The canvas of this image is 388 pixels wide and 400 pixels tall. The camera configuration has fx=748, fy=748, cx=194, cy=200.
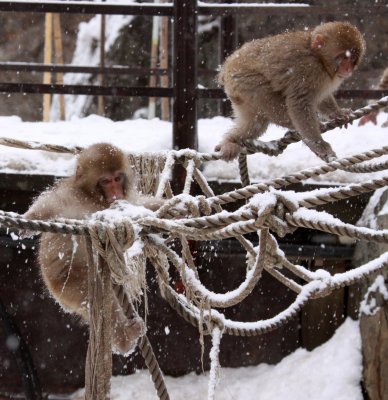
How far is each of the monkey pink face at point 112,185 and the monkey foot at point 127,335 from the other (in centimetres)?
60

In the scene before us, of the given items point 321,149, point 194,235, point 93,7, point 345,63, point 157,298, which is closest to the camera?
point 194,235

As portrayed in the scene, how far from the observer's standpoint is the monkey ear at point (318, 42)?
12.7 feet

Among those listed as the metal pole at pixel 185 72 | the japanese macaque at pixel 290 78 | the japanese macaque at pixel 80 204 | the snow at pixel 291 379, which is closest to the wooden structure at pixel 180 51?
the metal pole at pixel 185 72

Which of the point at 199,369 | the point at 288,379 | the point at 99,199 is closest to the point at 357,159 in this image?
the point at 99,199

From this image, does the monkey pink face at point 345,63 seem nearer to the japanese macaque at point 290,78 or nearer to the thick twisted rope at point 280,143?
the japanese macaque at point 290,78

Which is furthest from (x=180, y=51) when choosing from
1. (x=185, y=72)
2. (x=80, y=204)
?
(x=80, y=204)

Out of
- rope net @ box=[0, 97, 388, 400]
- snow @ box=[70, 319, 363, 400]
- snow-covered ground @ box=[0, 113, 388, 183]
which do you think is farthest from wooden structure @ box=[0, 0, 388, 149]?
rope net @ box=[0, 97, 388, 400]

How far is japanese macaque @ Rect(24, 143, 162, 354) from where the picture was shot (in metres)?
3.29

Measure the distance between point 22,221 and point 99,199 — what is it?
1.11 m

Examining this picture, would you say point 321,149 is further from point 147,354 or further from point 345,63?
point 147,354

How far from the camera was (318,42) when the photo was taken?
3895 millimetres

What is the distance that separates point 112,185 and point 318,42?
1.39 metres

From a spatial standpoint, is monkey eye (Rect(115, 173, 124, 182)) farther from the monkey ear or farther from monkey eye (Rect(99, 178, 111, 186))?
the monkey ear

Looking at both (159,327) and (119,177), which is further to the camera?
(159,327)
